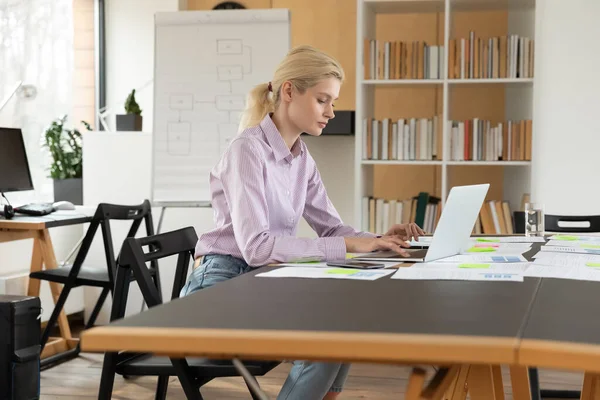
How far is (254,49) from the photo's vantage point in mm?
4805

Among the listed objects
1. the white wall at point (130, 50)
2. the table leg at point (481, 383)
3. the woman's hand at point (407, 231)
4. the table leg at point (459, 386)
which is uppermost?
the white wall at point (130, 50)

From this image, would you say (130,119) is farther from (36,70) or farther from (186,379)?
(186,379)

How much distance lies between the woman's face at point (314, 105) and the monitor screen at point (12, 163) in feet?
8.28

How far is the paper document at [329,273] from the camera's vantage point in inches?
67.4

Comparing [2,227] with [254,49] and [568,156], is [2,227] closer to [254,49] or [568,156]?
[254,49]

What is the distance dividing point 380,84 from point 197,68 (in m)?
1.07

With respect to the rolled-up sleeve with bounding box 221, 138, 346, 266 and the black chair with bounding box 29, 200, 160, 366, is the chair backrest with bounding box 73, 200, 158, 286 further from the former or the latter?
the rolled-up sleeve with bounding box 221, 138, 346, 266

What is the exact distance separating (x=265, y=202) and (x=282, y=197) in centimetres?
21

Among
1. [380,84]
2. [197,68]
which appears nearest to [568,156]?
[380,84]

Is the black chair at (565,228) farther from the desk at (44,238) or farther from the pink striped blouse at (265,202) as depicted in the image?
the desk at (44,238)

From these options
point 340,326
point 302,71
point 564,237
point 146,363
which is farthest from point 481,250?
point 340,326

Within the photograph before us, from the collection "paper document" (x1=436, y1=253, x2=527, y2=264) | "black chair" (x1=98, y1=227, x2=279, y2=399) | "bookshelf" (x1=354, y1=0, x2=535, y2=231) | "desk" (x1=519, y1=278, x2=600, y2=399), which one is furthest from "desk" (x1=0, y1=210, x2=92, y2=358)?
"desk" (x1=519, y1=278, x2=600, y2=399)

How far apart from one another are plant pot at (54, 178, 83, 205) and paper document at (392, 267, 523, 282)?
424 cm

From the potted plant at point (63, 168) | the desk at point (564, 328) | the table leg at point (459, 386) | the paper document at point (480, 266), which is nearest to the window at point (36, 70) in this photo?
the potted plant at point (63, 168)
